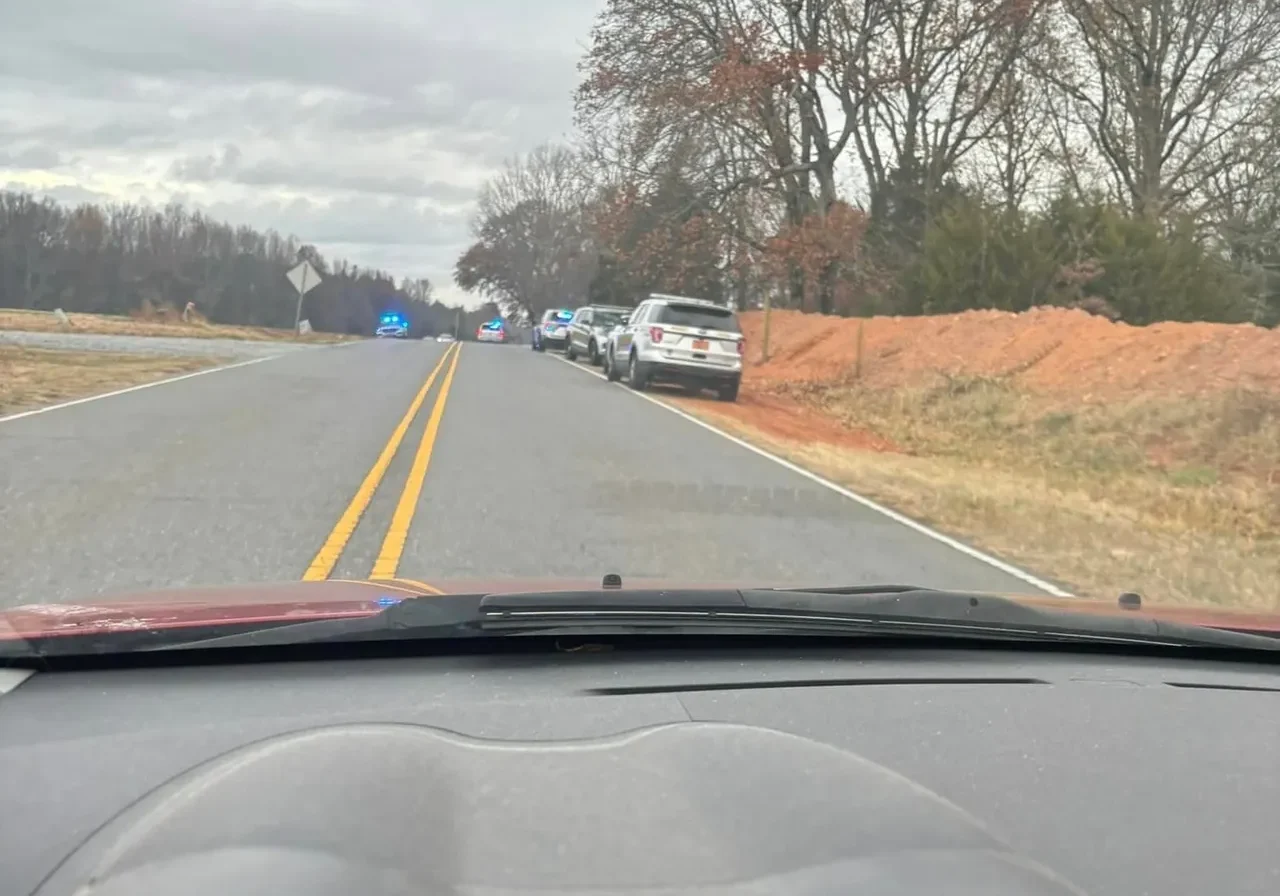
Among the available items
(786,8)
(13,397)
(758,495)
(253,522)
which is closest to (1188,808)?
(253,522)

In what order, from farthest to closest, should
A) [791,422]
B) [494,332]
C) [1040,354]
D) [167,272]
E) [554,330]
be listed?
[167,272] → [494,332] → [554,330] → [1040,354] → [791,422]

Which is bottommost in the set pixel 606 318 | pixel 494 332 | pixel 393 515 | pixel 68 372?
pixel 68 372

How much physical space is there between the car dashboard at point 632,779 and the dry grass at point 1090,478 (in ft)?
17.9

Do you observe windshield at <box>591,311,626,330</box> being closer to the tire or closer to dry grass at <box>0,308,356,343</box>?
the tire

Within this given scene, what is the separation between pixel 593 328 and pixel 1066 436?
18396mm

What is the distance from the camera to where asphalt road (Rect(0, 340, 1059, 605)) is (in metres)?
Result: 7.88

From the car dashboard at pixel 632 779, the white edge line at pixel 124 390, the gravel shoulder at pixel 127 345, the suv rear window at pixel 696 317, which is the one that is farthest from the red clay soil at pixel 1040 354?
the car dashboard at pixel 632 779

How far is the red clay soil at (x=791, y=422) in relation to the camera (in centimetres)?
1964

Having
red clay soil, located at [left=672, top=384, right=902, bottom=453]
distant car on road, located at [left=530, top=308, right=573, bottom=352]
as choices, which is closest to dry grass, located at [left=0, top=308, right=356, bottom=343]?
distant car on road, located at [left=530, top=308, right=573, bottom=352]

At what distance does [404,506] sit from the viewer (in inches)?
394

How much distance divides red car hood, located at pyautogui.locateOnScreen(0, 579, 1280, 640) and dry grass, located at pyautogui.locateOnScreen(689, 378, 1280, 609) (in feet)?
13.4

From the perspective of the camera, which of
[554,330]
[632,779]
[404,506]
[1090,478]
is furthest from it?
[554,330]

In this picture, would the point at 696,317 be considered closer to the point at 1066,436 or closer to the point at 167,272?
the point at 1066,436

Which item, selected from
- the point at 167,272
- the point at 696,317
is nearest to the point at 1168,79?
the point at 696,317
